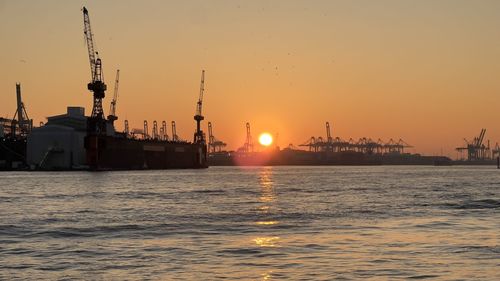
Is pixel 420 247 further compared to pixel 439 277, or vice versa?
pixel 420 247

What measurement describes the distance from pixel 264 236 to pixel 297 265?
9.83 m

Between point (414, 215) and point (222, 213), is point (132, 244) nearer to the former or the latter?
point (222, 213)

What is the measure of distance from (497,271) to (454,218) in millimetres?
21669

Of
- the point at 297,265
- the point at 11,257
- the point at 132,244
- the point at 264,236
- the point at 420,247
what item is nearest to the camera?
the point at 297,265

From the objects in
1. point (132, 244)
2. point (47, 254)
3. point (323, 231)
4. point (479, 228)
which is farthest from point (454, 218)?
point (47, 254)

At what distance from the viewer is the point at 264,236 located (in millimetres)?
34906

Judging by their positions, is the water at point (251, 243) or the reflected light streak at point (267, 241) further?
the reflected light streak at point (267, 241)

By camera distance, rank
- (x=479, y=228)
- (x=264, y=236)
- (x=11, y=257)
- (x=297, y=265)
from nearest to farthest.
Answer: (x=297, y=265)
(x=11, y=257)
(x=264, y=236)
(x=479, y=228)

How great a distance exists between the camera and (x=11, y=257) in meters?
27.8

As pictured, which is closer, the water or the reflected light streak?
the water

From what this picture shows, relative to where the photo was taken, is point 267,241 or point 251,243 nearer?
point 251,243

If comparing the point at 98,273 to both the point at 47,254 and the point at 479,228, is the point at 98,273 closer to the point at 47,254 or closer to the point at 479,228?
the point at 47,254

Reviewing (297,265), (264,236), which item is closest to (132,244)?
(264,236)

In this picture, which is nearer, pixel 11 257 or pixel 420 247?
pixel 11 257
